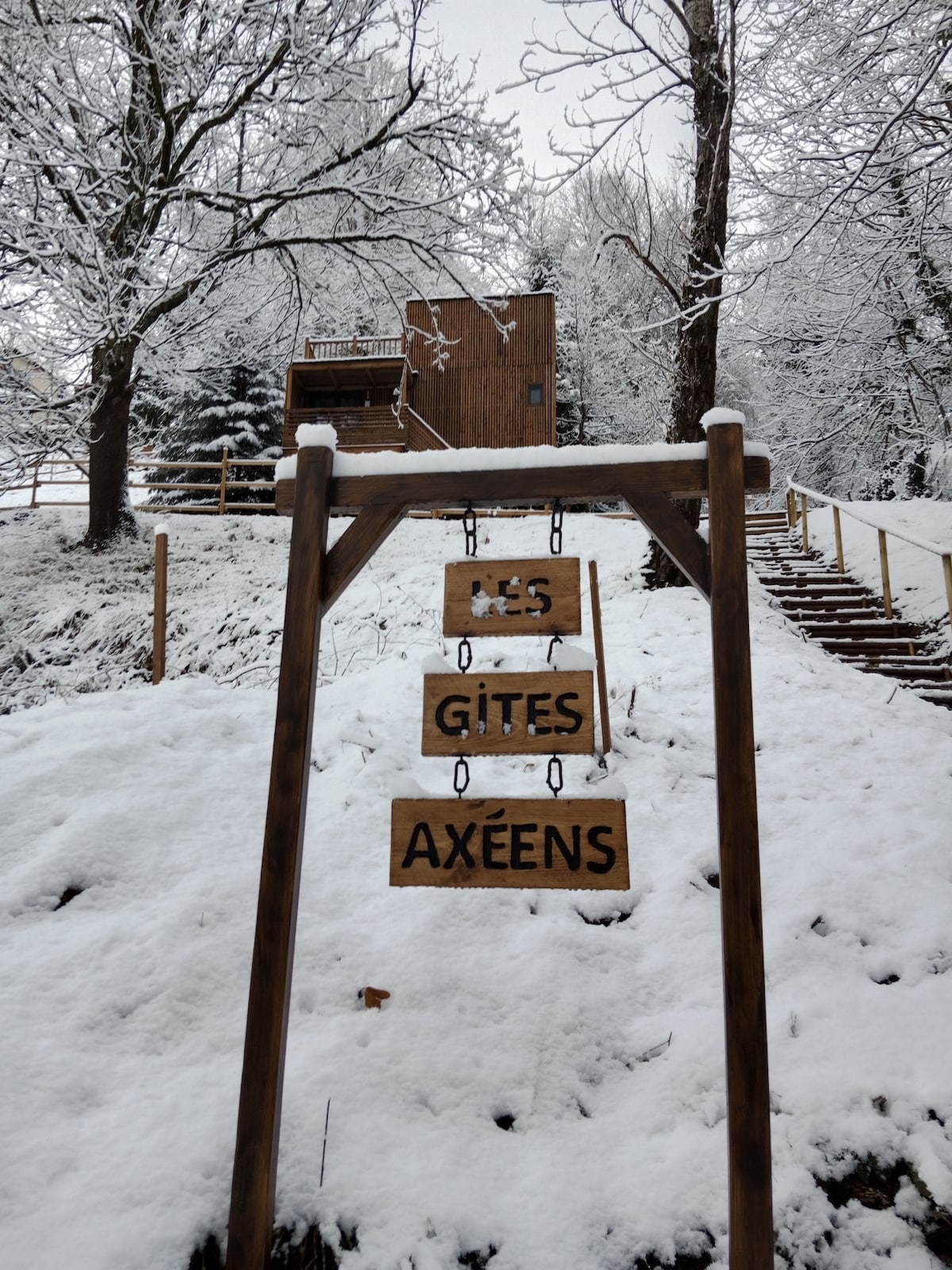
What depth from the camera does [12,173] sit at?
8.08 meters

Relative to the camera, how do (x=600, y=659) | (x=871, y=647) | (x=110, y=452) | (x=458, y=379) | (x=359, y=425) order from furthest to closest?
(x=458, y=379) → (x=359, y=425) → (x=110, y=452) → (x=871, y=647) → (x=600, y=659)

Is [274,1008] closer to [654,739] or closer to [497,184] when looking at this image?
[654,739]

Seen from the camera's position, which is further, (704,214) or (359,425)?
(359,425)

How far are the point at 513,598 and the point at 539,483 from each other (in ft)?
1.22

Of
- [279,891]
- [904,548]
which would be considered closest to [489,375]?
[904,548]

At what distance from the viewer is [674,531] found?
7.55ft

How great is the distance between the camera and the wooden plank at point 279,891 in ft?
6.54

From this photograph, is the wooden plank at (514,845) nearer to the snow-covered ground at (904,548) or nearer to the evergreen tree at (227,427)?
the snow-covered ground at (904,548)

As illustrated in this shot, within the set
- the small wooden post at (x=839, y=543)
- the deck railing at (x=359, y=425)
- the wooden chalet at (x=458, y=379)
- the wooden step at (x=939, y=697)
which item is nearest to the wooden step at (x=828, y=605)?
the small wooden post at (x=839, y=543)

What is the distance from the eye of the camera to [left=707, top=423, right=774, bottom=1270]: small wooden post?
192cm

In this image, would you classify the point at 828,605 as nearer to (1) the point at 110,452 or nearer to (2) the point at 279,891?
(2) the point at 279,891

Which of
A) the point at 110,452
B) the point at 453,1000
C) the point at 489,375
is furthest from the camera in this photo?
the point at 489,375

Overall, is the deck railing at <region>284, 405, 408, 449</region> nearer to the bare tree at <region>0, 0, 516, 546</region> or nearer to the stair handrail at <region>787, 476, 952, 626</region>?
the bare tree at <region>0, 0, 516, 546</region>

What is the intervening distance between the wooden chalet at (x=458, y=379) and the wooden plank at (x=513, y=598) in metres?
17.0
